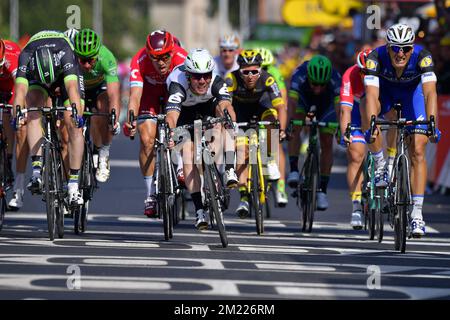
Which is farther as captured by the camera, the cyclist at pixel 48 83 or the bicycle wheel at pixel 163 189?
the cyclist at pixel 48 83

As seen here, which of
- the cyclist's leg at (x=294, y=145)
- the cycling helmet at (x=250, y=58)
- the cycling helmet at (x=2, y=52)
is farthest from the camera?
the cyclist's leg at (x=294, y=145)

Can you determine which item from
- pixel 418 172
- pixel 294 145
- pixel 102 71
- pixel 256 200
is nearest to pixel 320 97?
pixel 294 145

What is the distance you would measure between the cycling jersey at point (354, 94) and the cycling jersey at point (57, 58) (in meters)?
2.74

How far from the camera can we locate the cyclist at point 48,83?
46.6ft

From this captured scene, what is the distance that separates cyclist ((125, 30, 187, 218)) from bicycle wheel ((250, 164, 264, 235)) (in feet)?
3.36

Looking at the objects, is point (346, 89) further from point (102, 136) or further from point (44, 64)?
point (44, 64)

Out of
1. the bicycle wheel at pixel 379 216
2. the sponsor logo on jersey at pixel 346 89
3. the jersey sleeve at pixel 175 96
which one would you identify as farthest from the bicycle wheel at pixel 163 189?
the sponsor logo on jersey at pixel 346 89

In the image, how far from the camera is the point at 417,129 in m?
13.9

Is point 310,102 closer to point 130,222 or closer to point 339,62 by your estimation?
point 130,222

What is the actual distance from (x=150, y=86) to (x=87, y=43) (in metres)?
1.24

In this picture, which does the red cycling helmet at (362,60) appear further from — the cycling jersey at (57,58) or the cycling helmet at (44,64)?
the cycling helmet at (44,64)

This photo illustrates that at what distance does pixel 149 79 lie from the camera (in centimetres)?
1570
